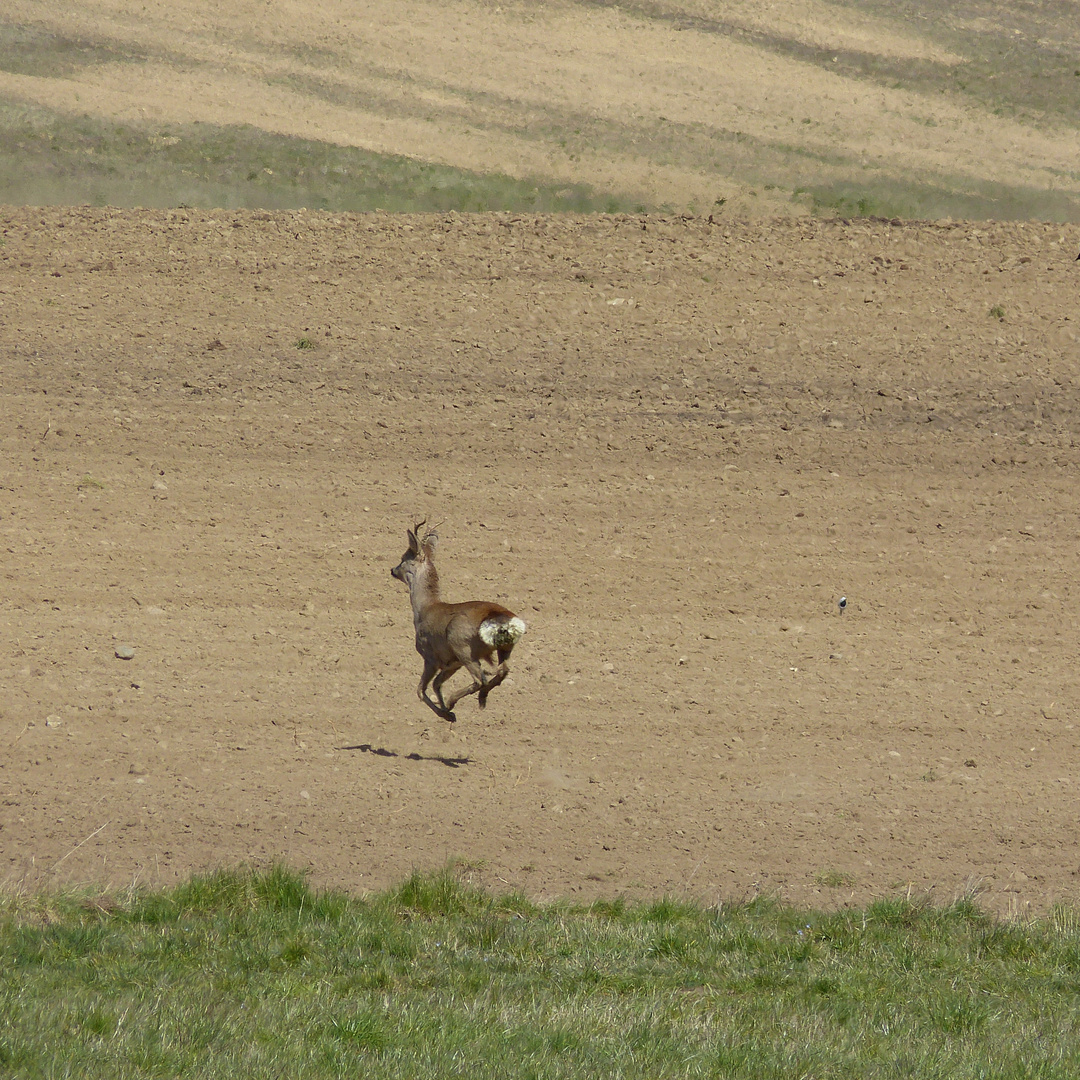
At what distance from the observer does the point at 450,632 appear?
10445 millimetres

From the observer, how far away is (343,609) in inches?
521

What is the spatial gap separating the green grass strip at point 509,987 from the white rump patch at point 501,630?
186 centimetres

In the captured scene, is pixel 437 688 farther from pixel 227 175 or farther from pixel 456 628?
pixel 227 175

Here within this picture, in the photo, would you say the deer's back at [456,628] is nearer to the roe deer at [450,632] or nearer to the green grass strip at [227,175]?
the roe deer at [450,632]

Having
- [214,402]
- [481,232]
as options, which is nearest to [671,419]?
[481,232]

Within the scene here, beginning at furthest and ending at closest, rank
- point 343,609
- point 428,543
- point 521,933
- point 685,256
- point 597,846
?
1. point 685,256
2. point 343,609
3. point 428,543
4. point 597,846
5. point 521,933

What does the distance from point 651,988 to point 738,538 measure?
779 cm

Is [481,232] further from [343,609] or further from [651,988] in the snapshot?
[651,988]

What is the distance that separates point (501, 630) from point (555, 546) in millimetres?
4216

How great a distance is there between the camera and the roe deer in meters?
10.0

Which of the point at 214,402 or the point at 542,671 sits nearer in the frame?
the point at 542,671

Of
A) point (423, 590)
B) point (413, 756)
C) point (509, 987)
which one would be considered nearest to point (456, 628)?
point (423, 590)

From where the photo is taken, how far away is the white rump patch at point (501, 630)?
9953mm

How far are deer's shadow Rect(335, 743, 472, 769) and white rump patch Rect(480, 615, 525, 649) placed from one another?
1.33 m
